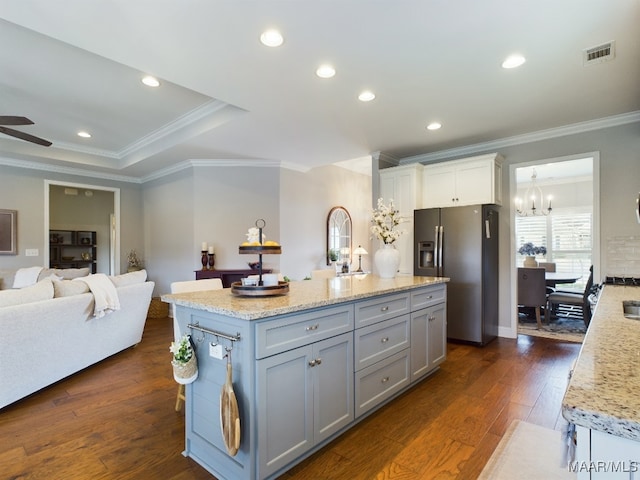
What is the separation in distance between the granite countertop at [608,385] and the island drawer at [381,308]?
126 cm

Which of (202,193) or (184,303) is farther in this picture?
(202,193)

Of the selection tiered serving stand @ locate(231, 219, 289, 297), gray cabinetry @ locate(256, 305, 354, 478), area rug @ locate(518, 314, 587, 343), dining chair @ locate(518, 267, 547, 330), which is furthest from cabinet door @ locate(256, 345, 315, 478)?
dining chair @ locate(518, 267, 547, 330)

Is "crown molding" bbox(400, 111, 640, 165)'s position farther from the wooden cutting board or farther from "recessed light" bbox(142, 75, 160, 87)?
the wooden cutting board

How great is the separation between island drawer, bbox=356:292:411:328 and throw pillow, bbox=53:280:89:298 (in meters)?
2.68

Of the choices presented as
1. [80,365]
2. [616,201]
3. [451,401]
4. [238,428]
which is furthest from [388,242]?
[80,365]

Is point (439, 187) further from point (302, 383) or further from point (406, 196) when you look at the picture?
point (302, 383)

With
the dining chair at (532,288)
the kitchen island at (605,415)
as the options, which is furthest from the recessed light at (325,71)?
the dining chair at (532,288)

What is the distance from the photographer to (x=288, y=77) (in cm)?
278

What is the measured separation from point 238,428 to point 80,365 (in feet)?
8.23

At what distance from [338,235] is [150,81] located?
4.48m

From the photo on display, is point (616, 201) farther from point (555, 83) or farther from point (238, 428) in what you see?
point (238, 428)

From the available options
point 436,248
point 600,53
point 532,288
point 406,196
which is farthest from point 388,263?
point 532,288

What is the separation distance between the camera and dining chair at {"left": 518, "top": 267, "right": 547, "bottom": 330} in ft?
15.5

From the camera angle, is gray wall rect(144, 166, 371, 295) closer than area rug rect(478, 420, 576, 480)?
No
